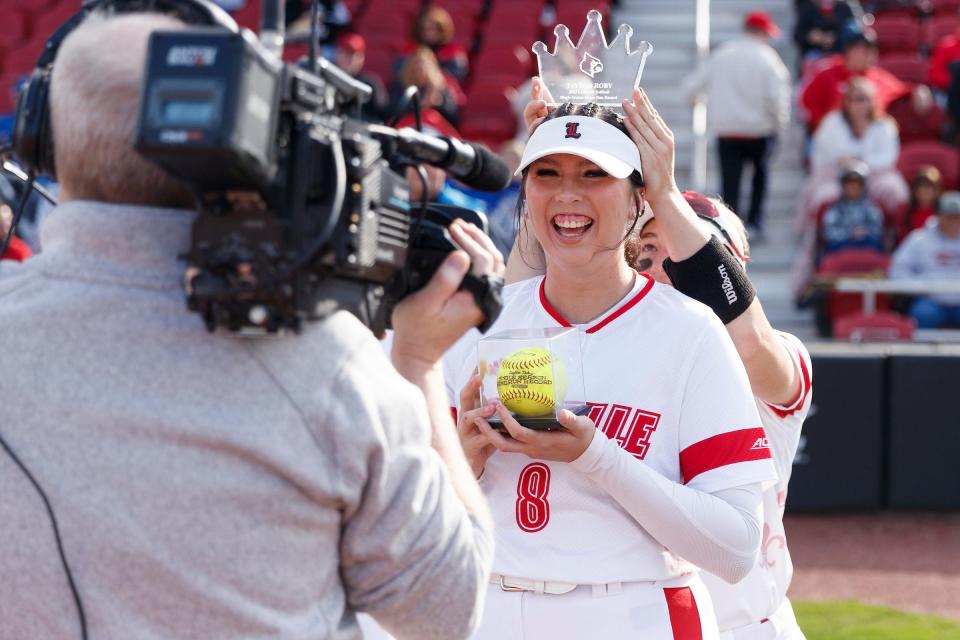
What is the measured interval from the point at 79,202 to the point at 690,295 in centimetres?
134

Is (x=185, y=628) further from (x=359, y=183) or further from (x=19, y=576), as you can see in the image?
(x=359, y=183)

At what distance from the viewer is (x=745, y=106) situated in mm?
10125

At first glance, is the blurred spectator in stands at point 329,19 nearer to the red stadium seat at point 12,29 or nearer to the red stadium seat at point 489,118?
the red stadium seat at point 489,118

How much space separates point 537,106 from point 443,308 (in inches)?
44.4

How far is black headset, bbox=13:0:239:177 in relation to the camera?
62.7 inches

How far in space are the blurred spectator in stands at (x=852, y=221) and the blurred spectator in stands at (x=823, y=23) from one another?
7.59 ft

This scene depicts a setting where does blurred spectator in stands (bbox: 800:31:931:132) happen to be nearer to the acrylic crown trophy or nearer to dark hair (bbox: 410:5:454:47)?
dark hair (bbox: 410:5:454:47)

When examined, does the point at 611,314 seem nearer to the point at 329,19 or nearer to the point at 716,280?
the point at 716,280

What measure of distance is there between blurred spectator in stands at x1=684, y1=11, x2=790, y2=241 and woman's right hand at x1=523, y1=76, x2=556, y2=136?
24.7ft

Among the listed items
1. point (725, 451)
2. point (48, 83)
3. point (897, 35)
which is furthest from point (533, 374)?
point (897, 35)

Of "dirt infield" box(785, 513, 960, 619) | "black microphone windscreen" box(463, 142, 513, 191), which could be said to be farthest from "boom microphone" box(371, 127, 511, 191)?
"dirt infield" box(785, 513, 960, 619)

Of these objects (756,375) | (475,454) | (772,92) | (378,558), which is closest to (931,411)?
(772,92)

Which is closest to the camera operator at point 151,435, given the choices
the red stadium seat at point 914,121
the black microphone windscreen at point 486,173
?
the black microphone windscreen at point 486,173

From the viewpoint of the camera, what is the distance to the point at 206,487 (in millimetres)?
1543
